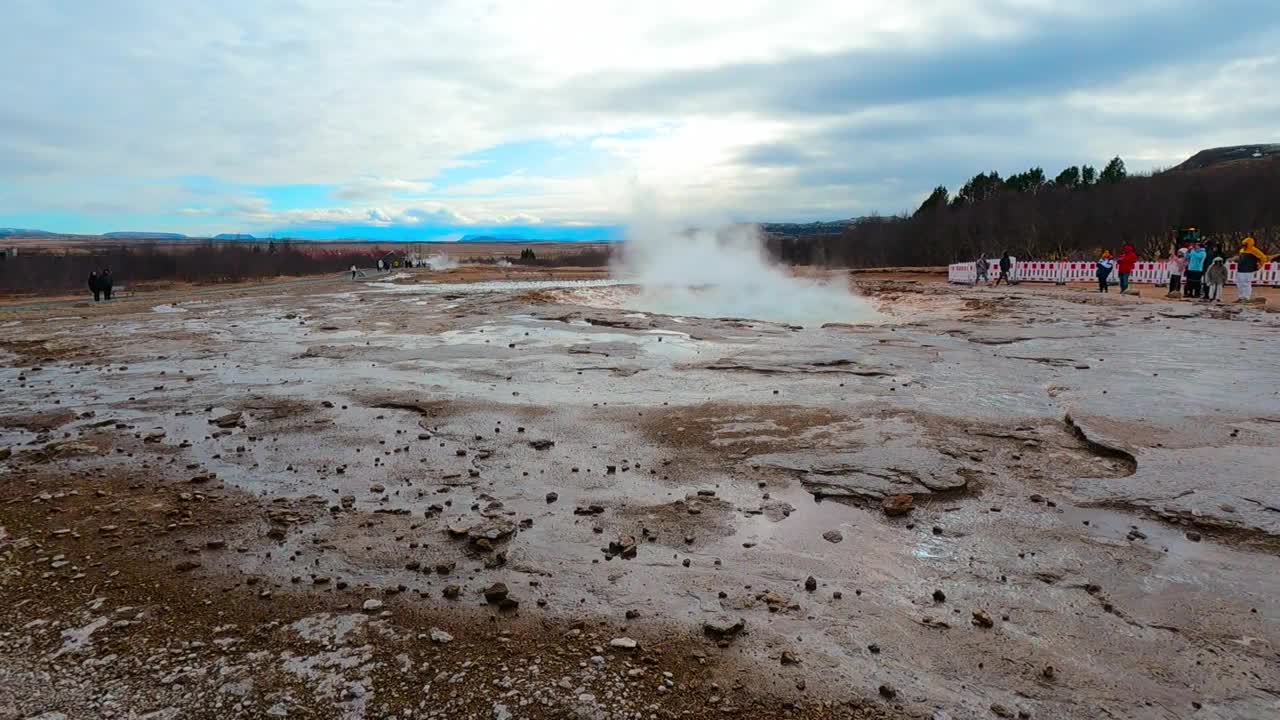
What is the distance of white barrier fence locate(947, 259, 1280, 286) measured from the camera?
84.3 ft

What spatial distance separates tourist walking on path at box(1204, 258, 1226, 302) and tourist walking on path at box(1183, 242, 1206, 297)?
322 mm

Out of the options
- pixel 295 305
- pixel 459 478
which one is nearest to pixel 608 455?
pixel 459 478

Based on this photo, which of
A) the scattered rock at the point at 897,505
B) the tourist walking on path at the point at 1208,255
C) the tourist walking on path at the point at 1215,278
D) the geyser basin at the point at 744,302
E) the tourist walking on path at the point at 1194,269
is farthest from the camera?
the geyser basin at the point at 744,302

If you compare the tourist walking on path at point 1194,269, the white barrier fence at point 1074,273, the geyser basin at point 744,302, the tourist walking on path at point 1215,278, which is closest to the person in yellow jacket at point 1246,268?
the tourist walking on path at point 1215,278

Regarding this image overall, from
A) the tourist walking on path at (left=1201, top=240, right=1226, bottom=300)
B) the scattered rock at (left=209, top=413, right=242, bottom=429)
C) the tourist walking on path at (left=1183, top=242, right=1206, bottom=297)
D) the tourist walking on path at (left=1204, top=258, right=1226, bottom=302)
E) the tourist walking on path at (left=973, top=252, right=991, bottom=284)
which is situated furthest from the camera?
the tourist walking on path at (left=973, top=252, right=991, bottom=284)

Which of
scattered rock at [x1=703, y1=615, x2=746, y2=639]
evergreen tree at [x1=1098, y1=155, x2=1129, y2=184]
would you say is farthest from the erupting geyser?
evergreen tree at [x1=1098, y1=155, x2=1129, y2=184]

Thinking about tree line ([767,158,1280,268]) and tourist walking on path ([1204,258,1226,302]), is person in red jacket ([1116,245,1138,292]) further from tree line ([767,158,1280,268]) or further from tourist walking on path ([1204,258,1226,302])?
tree line ([767,158,1280,268])

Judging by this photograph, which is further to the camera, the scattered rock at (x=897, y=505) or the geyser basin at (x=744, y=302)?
the geyser basin at (x=744, y=302)

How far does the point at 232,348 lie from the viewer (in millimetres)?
14922

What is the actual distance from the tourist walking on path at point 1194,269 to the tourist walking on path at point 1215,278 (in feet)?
1.06

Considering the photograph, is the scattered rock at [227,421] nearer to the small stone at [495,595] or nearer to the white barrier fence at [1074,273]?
the small stone at [495,595]

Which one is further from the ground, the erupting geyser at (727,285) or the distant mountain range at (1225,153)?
the distant mountain range at (1225,153)

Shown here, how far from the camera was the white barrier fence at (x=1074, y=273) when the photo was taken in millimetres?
25688

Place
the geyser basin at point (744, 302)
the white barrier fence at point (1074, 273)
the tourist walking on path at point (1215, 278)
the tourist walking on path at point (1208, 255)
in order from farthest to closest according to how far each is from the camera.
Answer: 1. the white barrier fence at point (1074, 273)
2. the geyser basin at point (744, 302)
3. the tourist walking on path at point (1208, 255)
4. the tourist walking on path at point (1215, 278)
